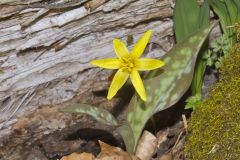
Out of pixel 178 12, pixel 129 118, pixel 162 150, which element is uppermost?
pixel 178 12

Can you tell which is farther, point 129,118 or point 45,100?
point 45,100

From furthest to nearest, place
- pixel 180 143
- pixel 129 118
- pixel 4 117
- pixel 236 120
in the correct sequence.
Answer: pixel 4 117 → pixel 180 143 → pixel 129 118 → pixel 236 120

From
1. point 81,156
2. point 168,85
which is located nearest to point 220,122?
point 168,85

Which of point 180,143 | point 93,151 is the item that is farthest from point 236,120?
point 93,151

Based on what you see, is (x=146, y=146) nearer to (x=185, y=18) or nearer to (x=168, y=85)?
(x=168, y=85)

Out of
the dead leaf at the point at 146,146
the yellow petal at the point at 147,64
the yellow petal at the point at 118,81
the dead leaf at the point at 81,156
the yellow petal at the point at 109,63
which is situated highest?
the yellow petal at the point at 109,63

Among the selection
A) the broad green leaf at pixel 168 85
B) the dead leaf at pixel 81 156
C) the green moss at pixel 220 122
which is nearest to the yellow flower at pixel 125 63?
the broad green leaf at pixel 168 85

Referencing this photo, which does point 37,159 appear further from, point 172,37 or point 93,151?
point 172,37

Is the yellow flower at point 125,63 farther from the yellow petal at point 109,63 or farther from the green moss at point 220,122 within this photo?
the green moss at point 220,122
